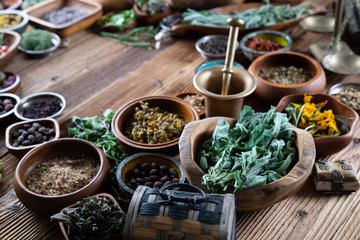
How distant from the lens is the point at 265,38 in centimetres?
276

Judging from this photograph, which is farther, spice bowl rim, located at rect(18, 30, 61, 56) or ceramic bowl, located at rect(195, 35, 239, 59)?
spice bowl rim, located at rect(18, 30, 61, 56)

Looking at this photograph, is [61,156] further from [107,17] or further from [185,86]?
[107,17]

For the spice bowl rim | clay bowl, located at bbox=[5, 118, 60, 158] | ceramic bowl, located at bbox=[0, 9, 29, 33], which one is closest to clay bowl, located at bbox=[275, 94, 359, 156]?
clay bowl, located at bbox=[5, 118, 60, 158]

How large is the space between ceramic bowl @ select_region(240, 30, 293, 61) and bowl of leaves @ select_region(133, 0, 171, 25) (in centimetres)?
86

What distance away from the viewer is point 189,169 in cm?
Result: 143

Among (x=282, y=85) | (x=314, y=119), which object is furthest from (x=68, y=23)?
(x=314, y=119)

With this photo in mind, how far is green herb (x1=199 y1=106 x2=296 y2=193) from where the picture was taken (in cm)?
139

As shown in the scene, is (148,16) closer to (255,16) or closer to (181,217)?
(255,16)

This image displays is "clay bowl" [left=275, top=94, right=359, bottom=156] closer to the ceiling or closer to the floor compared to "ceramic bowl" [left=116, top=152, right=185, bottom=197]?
closer to the ceiling

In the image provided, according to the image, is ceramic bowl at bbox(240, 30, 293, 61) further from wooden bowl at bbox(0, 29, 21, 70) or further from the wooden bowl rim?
wooden bowl at bbox(0, 29, 21, 70)

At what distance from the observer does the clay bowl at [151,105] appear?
177cm

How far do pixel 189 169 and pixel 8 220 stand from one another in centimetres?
92

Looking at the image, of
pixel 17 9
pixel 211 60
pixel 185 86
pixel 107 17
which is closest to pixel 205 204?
pixel 185 86

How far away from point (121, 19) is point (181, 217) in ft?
7.71
